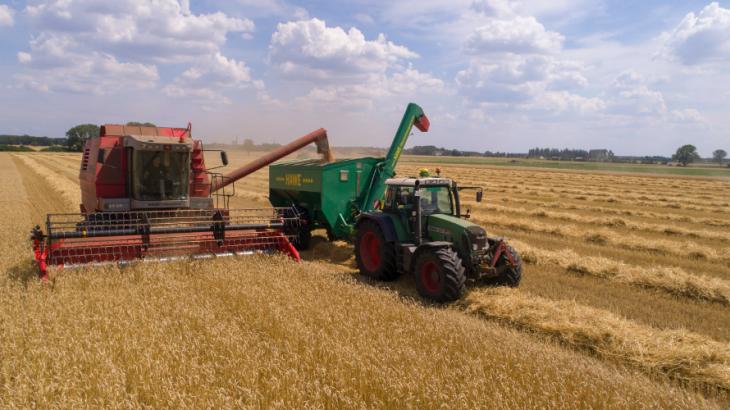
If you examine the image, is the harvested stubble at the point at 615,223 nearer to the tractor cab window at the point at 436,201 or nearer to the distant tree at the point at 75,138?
the tractor cab window at the point at 436,201

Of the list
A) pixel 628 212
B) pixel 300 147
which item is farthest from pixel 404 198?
pixel 628 212

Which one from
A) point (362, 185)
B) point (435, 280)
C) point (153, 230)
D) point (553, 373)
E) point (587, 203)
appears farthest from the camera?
point (587, 203)

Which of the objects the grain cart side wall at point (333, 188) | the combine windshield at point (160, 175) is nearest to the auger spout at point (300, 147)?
the grain cart side wall at point (333, 188)

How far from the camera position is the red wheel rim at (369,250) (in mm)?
6988

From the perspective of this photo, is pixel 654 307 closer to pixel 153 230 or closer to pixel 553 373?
pixel 553 373

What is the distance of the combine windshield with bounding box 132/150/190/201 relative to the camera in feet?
24.6

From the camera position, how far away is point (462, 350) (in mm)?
3951

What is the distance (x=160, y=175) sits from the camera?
7707 millimetres

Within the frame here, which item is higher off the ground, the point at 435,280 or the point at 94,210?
the point at 94,210

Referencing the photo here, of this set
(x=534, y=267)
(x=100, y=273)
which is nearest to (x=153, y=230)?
(x=100, y=273)

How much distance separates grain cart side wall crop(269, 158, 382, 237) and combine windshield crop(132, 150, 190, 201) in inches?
89.6

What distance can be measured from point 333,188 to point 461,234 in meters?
A: 3.57

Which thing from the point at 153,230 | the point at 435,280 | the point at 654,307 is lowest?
the point at 654,307

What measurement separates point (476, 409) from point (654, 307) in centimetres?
419
